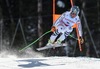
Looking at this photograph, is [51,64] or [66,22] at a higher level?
[66,22]

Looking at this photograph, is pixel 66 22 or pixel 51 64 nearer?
pixel 51 64

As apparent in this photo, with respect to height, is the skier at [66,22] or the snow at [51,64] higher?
the skier at [66,22]

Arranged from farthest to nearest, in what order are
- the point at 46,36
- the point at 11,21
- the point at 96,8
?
1. the point at 11,21
2. the point at 46,36
3. the point at 96,8

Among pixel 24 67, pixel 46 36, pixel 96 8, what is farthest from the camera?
pixel 46 36

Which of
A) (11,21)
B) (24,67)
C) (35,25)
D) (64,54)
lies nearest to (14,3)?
(11,21)

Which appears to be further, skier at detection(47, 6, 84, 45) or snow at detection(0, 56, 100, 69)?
skier at detection(47, 6, 84, 45)

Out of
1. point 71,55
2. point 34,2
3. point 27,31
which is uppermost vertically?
point 34,2

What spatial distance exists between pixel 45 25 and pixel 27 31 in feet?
3.68

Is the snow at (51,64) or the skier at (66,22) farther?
the skier at (66,22)

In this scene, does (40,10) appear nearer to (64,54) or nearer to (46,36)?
(46,36)

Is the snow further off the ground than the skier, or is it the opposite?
the skier

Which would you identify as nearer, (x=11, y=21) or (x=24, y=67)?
(x=24, y=67)

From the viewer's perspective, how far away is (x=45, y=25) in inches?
567

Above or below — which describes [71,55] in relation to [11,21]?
below
